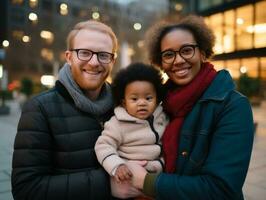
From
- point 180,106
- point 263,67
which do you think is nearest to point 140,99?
point 180,106

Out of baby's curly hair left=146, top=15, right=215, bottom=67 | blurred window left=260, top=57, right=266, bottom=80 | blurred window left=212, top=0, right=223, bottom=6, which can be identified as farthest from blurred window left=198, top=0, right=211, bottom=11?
baby's curly hair left=146, top=15, right=215, bottom=67

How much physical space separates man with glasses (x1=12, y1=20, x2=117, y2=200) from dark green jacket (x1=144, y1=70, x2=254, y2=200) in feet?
1.57

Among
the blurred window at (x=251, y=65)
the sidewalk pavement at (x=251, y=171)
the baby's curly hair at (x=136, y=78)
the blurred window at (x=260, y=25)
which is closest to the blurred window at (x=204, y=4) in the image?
the blurred window at (x=260, y=25)

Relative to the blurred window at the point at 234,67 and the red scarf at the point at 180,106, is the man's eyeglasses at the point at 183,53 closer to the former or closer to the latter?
the red scarf at the point at 180,106

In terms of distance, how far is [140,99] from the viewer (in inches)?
96.1

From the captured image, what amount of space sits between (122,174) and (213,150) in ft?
1.97

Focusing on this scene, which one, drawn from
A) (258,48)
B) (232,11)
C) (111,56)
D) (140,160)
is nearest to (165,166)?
(140,160)

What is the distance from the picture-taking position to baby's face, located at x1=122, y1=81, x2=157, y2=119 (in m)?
2.44

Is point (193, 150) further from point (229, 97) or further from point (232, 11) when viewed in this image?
point (232, 11)

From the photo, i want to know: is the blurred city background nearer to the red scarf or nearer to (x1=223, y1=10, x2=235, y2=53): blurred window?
(x1=223, y1=10, x2=235, y2=53): blurred window

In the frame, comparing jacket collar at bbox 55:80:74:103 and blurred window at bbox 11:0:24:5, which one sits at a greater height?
blurred window at bbox 11:0:24:5

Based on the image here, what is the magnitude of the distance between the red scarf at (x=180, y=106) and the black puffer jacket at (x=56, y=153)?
466 mm

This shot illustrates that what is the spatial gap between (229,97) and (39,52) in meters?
59.3

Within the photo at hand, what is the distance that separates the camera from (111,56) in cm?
251
